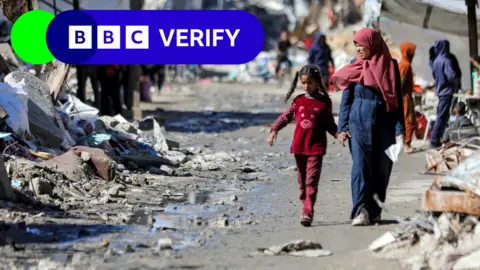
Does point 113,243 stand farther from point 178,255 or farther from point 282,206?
point 282,206

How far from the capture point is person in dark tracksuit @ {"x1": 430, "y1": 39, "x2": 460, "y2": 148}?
15.1 meters

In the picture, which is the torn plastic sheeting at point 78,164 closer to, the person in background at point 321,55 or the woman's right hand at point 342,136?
the woman's right hand at point 342,136

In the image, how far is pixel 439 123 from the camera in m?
15.1

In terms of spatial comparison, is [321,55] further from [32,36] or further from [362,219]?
[362,219]

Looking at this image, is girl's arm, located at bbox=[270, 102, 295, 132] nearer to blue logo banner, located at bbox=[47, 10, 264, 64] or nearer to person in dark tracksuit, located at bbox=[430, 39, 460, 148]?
blue logo banner, located at bbox=[47, 10, 264, 64]

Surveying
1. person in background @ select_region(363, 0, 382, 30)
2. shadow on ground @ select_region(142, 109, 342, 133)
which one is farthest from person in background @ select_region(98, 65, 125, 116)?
person in background @ select_region(363, 0, 382, 30)

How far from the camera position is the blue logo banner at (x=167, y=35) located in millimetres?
14852

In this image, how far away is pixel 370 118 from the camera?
840cm

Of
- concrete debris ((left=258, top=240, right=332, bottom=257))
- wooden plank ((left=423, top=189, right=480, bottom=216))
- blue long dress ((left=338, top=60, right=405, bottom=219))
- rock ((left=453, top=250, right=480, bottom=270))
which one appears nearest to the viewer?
rock ((left=453, top=250, right=480, bottom=270))

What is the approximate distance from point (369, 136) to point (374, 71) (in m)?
0.54

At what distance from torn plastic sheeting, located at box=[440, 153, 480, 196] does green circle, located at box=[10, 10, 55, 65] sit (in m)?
8.65

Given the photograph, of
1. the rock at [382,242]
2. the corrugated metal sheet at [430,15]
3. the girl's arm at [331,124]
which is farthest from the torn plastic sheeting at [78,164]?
the corrugated metal sheet at [430,15]

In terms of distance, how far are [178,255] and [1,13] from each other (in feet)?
30.0

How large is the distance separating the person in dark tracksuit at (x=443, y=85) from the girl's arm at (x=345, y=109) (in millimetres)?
6812
